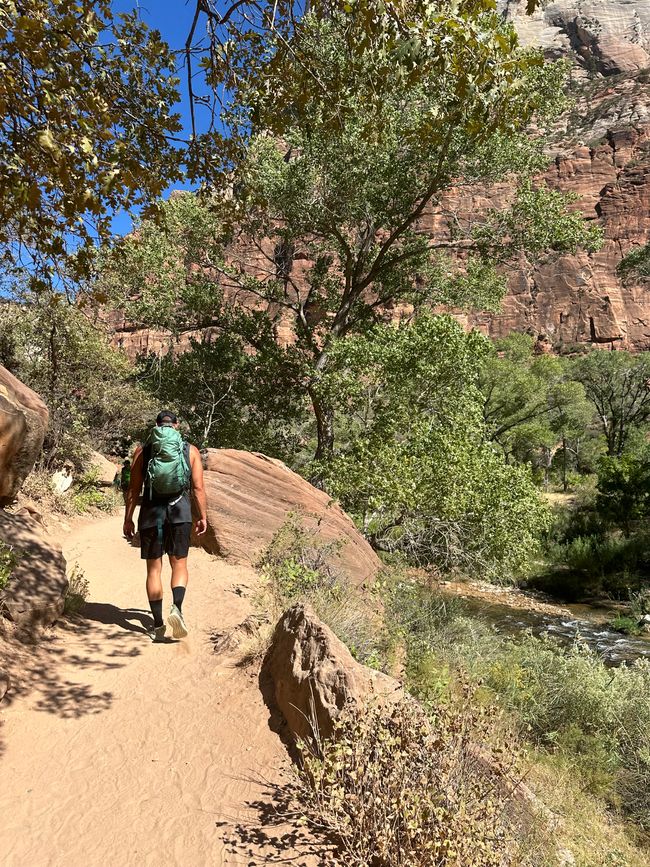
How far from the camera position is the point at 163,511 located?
437 centimetres

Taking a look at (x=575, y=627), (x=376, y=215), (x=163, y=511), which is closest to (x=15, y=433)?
(x=163, y=511)

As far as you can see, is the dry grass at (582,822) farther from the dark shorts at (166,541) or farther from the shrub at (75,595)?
the shrub at (75,595)

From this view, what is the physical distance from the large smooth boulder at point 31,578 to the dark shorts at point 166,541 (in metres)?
0.78

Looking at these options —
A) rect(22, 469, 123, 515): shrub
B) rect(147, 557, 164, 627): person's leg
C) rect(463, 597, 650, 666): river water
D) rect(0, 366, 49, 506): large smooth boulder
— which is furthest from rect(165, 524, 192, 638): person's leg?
rect(463, 597, 650, 666): river water

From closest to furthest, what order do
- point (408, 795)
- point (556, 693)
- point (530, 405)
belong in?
point (408, 795) < point (556, 693) < point (530, 405)

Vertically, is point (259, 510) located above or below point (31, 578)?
above

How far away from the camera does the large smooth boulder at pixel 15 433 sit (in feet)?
13.5

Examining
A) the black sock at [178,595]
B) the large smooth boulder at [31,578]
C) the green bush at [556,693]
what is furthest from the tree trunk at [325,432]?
the black sock at [178,595]

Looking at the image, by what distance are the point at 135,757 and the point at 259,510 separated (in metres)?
4.91

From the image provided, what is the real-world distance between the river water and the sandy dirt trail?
379 inches

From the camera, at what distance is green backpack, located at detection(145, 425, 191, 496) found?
4.28m

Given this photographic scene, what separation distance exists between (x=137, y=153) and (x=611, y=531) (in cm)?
2428

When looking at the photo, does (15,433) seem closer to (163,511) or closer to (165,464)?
(165,464)

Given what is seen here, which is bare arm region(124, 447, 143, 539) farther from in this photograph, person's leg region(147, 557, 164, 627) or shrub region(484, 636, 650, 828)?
shrub region(484, 636, 650, 828)
